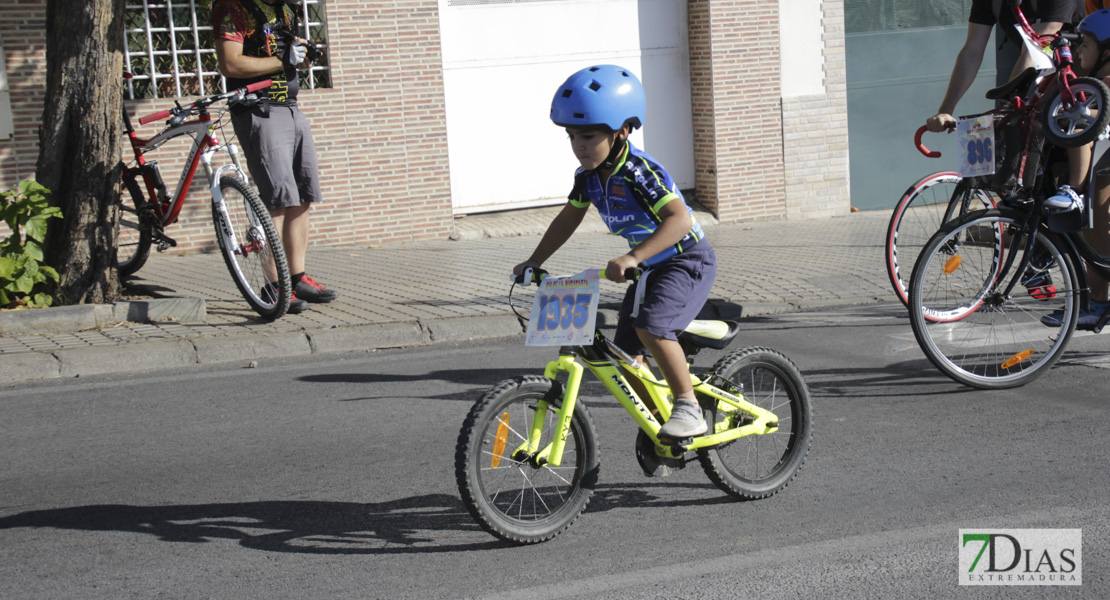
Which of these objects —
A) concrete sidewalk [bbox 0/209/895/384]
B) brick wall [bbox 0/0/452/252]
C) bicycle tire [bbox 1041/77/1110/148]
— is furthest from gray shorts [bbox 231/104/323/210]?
bicycle tire [bbox 1041/77/1110/148]

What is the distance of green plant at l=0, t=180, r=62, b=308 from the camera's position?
7379 mm

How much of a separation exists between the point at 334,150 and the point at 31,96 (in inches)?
110

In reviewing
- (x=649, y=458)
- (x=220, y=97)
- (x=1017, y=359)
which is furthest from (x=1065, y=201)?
(x=220, y=97)

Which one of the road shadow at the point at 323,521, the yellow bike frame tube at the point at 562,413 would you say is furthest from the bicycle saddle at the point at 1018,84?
the yellow bike frame tube at the point at 562,413

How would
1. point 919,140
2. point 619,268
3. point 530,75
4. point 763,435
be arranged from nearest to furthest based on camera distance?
point 619,268, point 763,435, point 919,140, point 530,75

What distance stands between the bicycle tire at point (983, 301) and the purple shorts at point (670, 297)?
6.23 ft

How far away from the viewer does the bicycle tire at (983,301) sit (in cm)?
550

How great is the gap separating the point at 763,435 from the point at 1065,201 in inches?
89.7

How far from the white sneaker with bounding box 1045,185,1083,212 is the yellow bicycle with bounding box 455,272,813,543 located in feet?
6.65

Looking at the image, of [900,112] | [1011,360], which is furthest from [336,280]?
[900,112]

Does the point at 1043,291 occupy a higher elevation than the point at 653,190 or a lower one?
lower

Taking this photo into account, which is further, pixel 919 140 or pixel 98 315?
pixel 98 315

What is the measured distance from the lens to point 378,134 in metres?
11.4

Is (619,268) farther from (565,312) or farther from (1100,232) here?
(1100,232)
